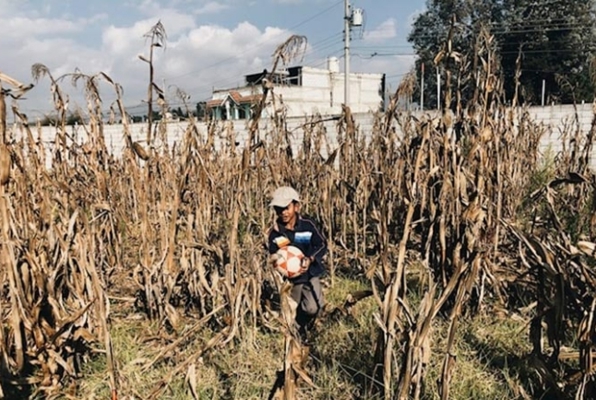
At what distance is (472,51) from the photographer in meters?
3.08

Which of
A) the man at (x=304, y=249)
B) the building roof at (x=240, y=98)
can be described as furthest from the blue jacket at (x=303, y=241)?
the building roof at (x=240, y=98)

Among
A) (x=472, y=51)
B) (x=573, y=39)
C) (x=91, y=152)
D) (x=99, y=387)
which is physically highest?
(x=573, y=39)

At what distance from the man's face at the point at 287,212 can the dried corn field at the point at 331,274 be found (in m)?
0.29

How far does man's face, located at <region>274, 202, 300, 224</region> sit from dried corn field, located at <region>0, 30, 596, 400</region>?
0.29 meters

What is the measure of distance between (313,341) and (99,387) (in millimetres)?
1108

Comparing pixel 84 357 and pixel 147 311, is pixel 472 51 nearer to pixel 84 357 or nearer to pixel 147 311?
pixel 147 311

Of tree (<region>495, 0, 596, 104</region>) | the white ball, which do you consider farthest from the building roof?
tree (<region>495, 0, 596, 104</region>)

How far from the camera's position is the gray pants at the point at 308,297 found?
299 centimetres

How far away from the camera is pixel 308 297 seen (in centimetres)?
299

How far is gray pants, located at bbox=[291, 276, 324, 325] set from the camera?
2986mm

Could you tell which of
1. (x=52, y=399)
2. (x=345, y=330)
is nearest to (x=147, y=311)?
(x=52, y=399)

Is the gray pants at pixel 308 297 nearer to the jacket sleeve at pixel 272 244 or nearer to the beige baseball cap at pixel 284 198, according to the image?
the jacket sleeve at pixel 272 244

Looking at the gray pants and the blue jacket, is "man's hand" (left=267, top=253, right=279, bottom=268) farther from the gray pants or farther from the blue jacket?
the gray pants

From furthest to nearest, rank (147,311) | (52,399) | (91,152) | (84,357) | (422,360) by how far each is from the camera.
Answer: (91,152) < (147,311) < (84,357) < (52,399) < (422,360)
